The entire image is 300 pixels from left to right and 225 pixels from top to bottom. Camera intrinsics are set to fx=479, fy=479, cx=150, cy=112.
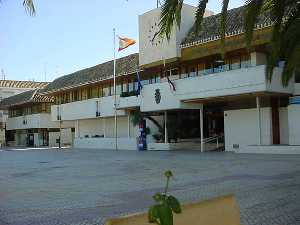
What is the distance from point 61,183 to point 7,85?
230ft

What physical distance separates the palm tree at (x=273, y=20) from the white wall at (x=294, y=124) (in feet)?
51.0

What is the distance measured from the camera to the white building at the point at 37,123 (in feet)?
202

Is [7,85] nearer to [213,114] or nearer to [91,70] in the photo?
[91,70]

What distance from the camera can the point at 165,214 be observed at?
298 centimetres

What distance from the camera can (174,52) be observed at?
1309 inches

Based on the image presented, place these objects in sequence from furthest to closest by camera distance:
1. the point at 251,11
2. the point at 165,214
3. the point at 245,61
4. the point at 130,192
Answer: the point at 245,61
the point at 130,192
the point at 251,11
the point at 165,214

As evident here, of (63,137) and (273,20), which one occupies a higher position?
(273,20)

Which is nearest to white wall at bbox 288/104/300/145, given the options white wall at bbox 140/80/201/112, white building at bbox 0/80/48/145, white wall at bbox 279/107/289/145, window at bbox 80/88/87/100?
white wall at bbox 279/107/289/145

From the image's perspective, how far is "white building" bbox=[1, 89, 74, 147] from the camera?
6162cm

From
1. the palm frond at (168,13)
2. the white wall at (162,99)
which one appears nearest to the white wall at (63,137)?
the white wall at (162,99)

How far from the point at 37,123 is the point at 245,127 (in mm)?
36984

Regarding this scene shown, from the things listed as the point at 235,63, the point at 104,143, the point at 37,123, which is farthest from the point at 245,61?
the point at 37,123

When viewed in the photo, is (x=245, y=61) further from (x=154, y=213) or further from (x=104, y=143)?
(x=154, y=213)

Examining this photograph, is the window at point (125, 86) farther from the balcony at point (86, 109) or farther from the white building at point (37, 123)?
the white building at point (37, 123)
